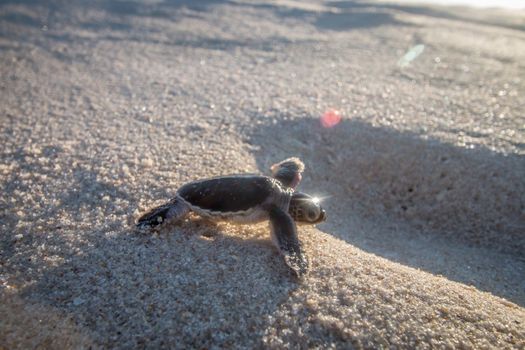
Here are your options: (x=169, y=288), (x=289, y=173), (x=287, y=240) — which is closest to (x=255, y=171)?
(x=289, y=173)

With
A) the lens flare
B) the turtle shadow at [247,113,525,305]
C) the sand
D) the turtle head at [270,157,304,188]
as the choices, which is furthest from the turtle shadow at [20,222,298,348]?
the lens flare

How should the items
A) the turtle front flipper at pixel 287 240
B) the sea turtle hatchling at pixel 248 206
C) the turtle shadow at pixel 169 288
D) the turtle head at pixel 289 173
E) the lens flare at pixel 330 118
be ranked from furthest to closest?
the lens flare at pixel 330 118, the turtle head at pixel 289 173, the sea turtle hatchling at pixel 248 206, the turtle front flipper at pixel 287 240, the turtle shadow at pixel 169 288

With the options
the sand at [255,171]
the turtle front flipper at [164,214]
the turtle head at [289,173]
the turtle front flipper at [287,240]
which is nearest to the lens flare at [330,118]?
the sand at [255,171]

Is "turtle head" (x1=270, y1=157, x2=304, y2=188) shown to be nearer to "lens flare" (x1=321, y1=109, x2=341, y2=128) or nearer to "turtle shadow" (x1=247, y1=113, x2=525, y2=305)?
"turtle shadow" (x1=247, y1=113, x2=525, y2=305)

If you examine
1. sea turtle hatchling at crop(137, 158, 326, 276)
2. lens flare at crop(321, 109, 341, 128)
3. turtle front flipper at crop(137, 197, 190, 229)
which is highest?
lens flare at crop(321, 109, 341, 128)

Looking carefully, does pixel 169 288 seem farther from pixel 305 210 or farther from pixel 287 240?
pixel 305 210

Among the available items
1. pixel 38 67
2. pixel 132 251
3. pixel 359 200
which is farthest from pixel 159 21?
pixel 132 251

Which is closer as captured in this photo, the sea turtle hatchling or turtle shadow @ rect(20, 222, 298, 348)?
turtle shadow @ rect(20, 222, 298, 348)

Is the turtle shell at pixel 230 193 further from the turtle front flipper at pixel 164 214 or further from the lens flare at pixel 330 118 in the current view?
the lens flare at pixel 330 118
